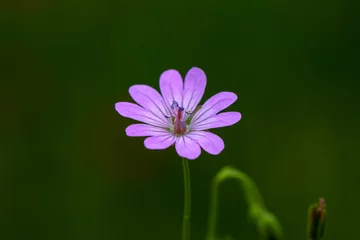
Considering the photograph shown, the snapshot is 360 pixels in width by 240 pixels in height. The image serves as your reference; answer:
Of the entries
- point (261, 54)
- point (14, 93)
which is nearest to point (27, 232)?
point (14, 93)

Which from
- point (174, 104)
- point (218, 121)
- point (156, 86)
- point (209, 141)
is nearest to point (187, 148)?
point (209, 141)

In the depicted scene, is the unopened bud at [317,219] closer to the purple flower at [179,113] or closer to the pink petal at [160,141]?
the purple flower at [179,113]

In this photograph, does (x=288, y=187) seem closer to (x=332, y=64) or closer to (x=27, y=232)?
(x=332, y=64)

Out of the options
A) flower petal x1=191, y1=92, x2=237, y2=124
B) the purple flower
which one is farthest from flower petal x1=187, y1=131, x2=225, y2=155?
flower petal x1=191, y1=92, x2=237, y2=124

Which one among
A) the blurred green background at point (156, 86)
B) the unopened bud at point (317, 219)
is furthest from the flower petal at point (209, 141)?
the blurred green background at point (156, 86)

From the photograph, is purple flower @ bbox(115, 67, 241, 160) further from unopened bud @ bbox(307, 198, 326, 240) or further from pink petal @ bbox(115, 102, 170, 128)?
unopened bud @ bbox(307, 198, 326, 240)

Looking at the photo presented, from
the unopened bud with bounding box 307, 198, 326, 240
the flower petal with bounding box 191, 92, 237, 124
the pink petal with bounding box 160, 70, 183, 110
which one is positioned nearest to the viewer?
the unopened bud with bounding box 307, 198, 326, 240
